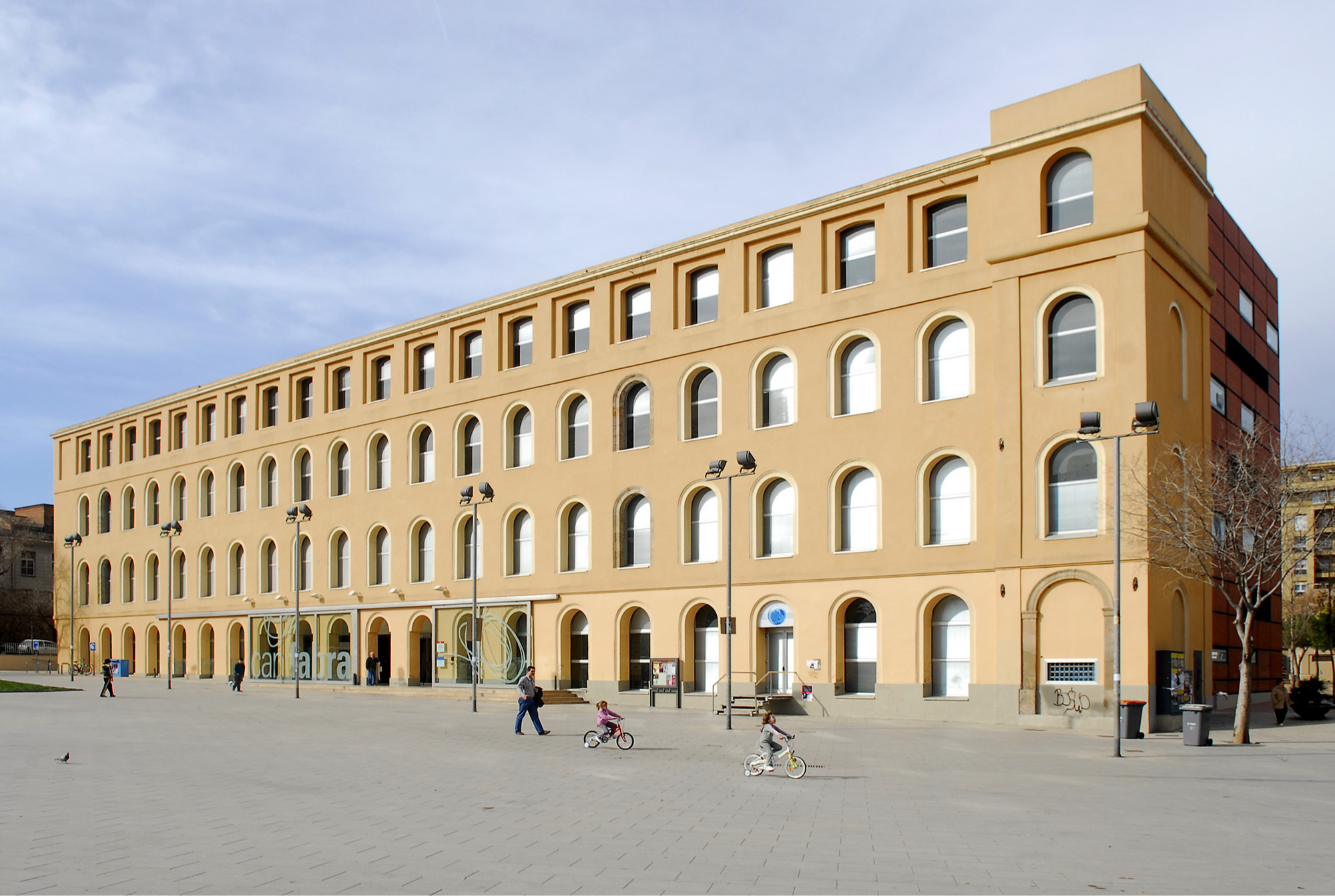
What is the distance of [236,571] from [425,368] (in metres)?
17.2

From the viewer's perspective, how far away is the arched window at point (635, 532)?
1592 inches

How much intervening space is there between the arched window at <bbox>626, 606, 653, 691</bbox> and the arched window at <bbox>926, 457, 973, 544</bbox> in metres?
11.5

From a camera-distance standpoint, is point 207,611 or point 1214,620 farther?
point 207,611

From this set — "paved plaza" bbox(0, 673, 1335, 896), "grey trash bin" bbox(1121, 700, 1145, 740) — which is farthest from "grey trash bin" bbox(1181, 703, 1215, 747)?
"grey trash bin" bbox(1121, 700, 1145, 740)

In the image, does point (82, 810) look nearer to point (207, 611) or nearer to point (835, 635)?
point (835, 635)

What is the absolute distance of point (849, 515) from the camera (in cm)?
3506

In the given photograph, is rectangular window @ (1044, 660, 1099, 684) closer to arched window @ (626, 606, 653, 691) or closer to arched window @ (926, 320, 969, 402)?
arched window @ (926, 320, 969, 402)

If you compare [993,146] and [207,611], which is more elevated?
[993,146]

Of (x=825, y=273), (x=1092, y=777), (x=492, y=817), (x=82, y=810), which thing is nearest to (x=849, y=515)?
(x=825, y=273)

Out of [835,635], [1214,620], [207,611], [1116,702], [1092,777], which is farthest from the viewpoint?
[207,611]

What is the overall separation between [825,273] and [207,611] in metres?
38.6

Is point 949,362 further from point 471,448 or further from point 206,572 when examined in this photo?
point 206,572

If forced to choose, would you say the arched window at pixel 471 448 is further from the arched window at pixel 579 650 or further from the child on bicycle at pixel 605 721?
the child on bicycle at pixel 605 721

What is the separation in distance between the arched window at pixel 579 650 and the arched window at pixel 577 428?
19.4 feet
